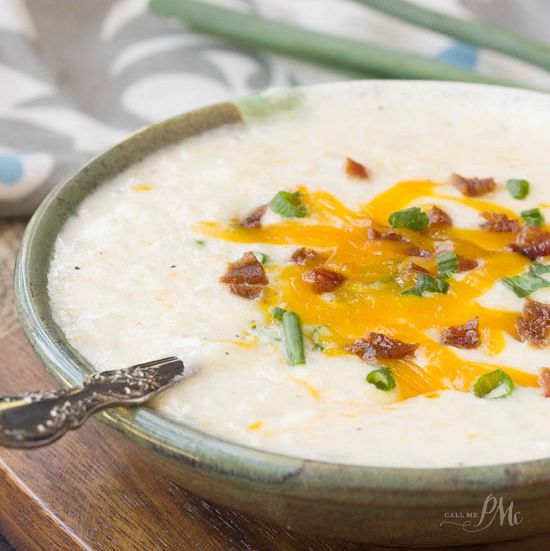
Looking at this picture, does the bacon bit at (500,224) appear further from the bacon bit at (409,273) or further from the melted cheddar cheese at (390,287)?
the bacon bit at (409,273)

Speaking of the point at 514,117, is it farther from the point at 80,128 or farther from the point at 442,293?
the point at 80,128

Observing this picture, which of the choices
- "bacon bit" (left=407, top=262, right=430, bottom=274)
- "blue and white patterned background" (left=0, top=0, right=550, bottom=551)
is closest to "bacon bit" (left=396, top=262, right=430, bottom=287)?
"bacon bit" (left=407, top=262, right=430, bottom=274)

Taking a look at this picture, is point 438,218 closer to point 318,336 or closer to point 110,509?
point 318,336

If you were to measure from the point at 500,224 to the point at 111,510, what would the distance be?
3.89ft

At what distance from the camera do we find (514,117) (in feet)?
9.35

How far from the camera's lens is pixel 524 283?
2.12m

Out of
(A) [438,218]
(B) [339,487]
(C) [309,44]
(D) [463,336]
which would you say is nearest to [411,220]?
(A) [438,218]

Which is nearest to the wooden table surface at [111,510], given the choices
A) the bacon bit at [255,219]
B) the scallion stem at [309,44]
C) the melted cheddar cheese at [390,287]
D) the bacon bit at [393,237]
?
the melted cheddar cheese at [390,287]

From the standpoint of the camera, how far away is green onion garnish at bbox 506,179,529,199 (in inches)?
97.3

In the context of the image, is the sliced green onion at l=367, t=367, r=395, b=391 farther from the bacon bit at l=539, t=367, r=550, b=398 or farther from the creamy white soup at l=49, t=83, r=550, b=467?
the bacon bit at l=539, t=367, r=550, b=398

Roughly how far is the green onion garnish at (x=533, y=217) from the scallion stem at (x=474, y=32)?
1.16 m

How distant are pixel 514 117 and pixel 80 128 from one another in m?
1.76

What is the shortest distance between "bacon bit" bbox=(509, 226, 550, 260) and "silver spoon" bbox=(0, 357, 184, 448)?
0.94 m

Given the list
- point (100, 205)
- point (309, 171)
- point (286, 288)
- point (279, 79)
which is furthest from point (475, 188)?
point (279, 79)
